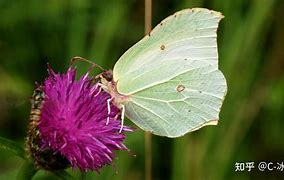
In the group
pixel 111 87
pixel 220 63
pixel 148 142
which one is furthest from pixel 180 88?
pixel 220 63

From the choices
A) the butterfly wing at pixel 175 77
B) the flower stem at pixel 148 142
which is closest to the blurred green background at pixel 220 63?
the flower stem at pixel 148 142

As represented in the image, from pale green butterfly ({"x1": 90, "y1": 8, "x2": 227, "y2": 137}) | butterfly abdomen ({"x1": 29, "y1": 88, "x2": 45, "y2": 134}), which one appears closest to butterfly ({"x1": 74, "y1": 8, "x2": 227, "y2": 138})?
pale green butterfly ({"x1": 90, "y1": 8, "x2": 227, "y2": 137})

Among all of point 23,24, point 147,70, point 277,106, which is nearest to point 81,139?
point 147,70

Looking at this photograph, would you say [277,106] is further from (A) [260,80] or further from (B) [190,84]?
(B) [190,84]

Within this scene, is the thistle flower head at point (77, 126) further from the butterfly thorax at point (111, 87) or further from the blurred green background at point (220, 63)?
the blurred green background at point (220, 63)

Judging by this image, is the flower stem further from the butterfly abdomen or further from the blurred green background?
the butterfly abdomen

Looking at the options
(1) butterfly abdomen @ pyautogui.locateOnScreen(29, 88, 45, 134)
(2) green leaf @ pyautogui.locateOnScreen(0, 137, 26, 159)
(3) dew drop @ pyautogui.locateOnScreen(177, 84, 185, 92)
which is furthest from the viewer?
(3) dew drop @ pyautogui.locateOnScreen(177, 84, 185, 92)
